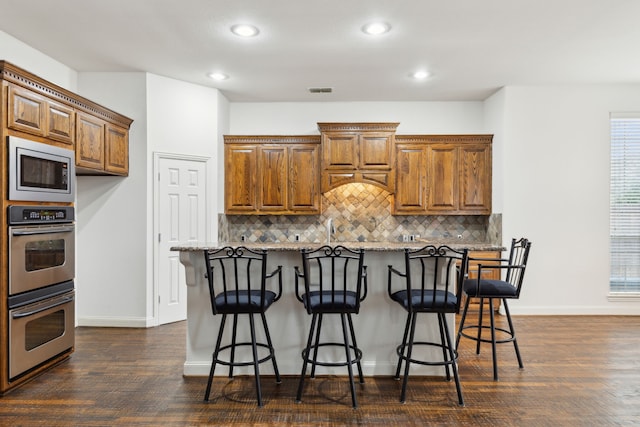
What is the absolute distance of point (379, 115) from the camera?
18.8 feet

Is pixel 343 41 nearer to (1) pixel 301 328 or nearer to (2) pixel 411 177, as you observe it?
(2) pixel 411 177

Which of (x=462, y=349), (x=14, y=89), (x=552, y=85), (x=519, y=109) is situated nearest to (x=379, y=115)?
(x=519, y=109)

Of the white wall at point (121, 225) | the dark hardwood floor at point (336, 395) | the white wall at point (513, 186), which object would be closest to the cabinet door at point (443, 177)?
the white wall at point (513, 186)

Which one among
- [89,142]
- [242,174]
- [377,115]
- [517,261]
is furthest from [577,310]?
[89,142]

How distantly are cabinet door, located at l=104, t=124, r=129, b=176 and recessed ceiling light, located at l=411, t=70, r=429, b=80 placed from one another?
129 inches

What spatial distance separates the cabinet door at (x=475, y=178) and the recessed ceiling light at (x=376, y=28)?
2468mm

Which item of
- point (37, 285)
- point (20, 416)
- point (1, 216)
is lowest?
point (20, 416)

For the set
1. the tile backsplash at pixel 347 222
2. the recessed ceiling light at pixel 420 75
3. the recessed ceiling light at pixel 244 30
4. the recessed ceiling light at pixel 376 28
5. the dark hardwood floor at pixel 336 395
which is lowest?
the dark hardwood floor at pixel 336 395

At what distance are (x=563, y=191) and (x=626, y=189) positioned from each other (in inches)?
32.2

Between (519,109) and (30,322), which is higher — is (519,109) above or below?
above

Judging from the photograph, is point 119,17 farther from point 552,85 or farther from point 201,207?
point 552,85

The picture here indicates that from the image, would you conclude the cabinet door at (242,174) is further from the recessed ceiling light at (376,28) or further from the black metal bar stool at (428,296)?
the black metal bar stool at (428,296)

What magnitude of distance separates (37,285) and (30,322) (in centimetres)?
27

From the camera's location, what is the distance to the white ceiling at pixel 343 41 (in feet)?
10.2
